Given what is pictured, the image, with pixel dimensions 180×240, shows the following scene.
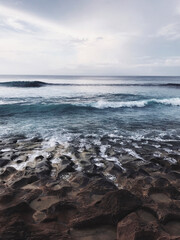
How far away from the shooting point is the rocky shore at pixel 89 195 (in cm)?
288

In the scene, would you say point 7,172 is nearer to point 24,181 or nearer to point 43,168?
point 24,181

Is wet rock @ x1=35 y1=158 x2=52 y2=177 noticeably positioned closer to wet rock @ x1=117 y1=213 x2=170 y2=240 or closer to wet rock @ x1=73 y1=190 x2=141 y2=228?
wet rock @ x1=73 y1=190 x2=141 y2=228

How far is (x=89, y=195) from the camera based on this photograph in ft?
12.7

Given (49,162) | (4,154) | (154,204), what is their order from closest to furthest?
(154,204), (49,162), (4,154)

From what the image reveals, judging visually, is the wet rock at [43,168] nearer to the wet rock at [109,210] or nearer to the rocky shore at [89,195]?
the rocky shore at [89,195]

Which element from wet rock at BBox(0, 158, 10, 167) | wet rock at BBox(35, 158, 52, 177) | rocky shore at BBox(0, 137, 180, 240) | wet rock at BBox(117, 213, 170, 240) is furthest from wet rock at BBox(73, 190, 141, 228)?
wet rock at BBox(0, 158, 10, 167)

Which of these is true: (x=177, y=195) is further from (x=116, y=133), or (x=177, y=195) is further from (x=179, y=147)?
(x=116, y=133)

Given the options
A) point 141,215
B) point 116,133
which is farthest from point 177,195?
point 116,133

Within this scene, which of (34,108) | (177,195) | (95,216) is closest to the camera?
(95,216)

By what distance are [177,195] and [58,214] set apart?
2530 millimetres

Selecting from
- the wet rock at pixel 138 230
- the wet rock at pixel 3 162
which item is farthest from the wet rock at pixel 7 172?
the wet rock at pixel 138 230

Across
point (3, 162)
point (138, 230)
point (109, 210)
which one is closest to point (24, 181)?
point (3, 162)

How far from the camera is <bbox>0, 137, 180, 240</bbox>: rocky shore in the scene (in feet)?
9.45

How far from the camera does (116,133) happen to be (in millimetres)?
8938
